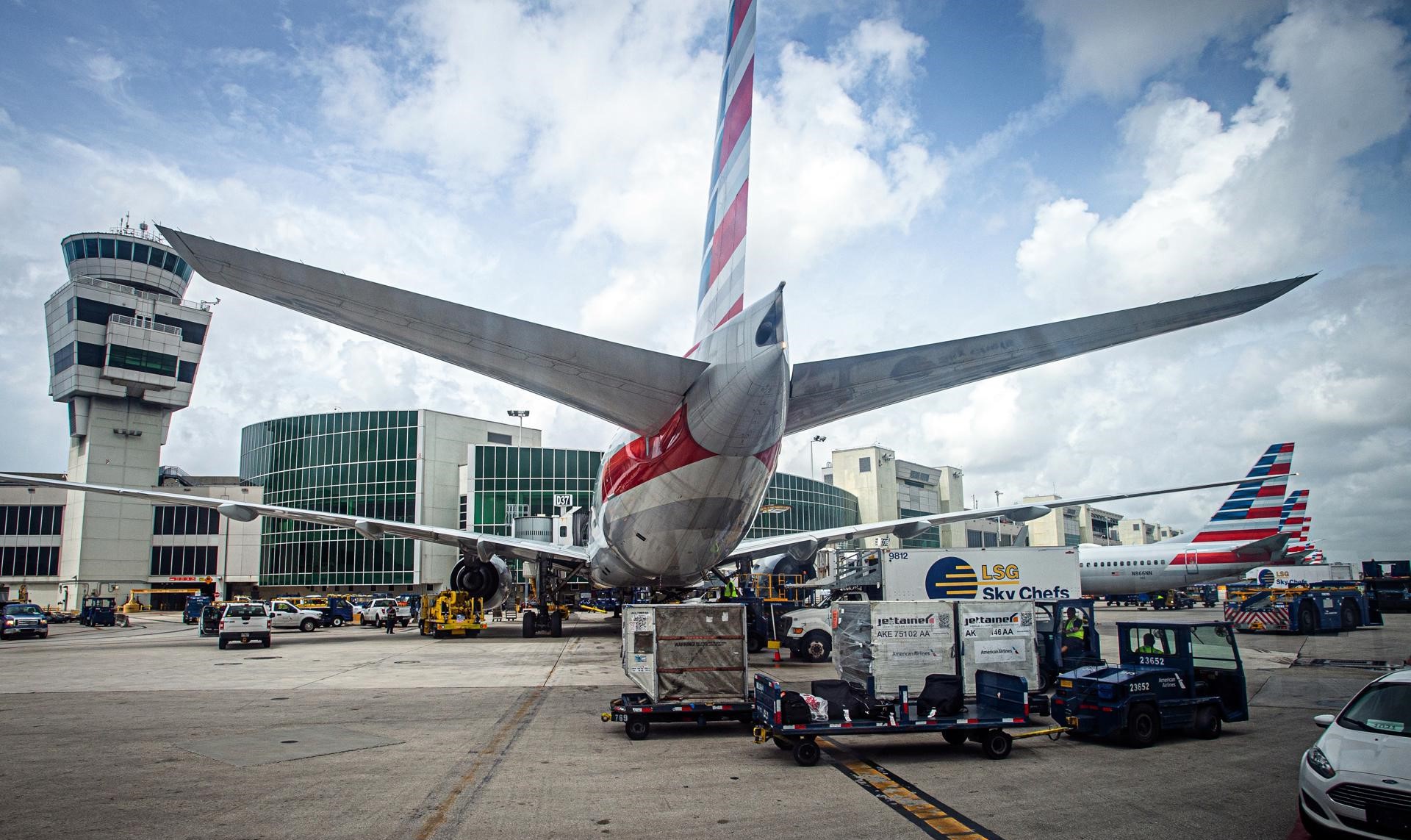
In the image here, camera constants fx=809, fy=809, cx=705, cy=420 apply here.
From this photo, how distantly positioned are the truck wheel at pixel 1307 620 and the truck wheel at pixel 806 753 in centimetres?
3063

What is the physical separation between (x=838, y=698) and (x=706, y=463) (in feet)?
16.3

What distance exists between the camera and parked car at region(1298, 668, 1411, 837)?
588cm

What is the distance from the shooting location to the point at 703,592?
104 ft

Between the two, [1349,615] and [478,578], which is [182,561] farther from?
[1349,615]

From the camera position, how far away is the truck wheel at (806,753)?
989cm

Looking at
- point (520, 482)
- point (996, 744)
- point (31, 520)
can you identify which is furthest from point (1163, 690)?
point (31, 520)

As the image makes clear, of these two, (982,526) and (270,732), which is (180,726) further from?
(982,526)

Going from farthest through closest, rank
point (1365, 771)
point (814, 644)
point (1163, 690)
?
point (814, 644) < point (1163, 690) < point (1365, 771)

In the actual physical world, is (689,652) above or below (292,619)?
above

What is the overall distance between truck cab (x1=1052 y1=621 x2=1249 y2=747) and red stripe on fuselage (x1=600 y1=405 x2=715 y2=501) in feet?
21.9

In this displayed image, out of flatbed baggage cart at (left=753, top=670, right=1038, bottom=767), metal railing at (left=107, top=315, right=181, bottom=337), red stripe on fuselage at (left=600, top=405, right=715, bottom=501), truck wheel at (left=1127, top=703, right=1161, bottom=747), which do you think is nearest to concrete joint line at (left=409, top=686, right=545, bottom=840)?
flatbed baggage cart at (left=753, top=670, right=1038, bottom=767)

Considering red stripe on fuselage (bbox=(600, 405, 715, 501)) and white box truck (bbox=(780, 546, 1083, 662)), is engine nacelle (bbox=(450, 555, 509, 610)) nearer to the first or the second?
red stripe on fuselage (bbox=(600, 405, 715, 501))

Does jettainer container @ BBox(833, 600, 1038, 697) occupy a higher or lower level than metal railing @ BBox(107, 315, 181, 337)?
lower

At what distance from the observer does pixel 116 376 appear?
64.2 meters
